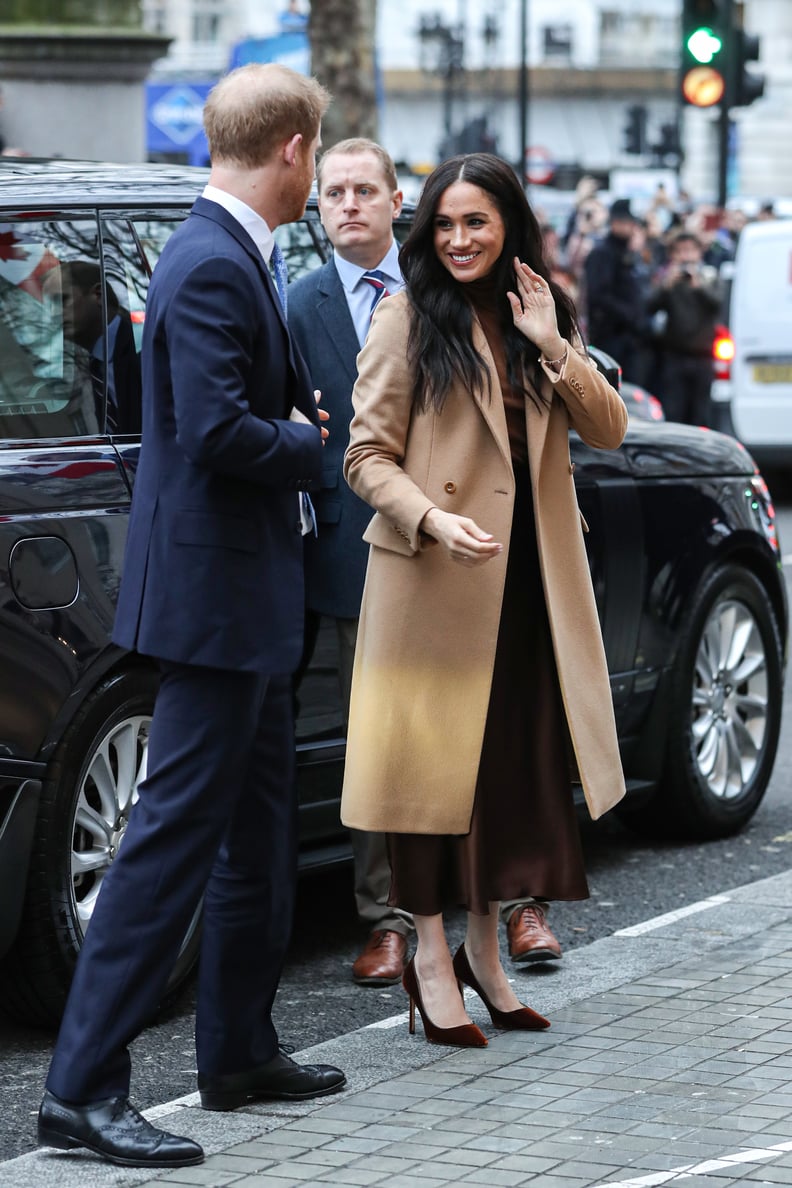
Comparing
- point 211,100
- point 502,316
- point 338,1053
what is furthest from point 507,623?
point 211,100

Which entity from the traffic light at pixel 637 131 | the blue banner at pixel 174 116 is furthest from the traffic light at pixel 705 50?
the traffic light at pixel 637 131

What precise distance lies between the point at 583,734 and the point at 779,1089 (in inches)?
32.6

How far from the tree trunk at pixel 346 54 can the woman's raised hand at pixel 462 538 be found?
11953 millimetres

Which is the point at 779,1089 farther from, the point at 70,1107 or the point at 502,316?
the point at 502,316

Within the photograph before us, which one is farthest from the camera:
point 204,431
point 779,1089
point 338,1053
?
point 338,1053

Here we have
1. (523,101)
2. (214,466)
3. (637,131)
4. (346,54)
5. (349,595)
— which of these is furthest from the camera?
(637,131)

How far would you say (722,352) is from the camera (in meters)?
16.4

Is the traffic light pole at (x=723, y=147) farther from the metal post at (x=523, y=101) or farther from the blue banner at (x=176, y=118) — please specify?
the blue banner at (x=176, y=118)

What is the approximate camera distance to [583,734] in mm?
4598

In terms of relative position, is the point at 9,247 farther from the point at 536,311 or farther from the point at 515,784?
the point at 515,784

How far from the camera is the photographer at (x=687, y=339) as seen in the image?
1658 centimetres

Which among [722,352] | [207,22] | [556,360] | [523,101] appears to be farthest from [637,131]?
[556,360]

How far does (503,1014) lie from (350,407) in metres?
1.47

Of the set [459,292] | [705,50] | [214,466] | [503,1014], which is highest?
[705,50]
